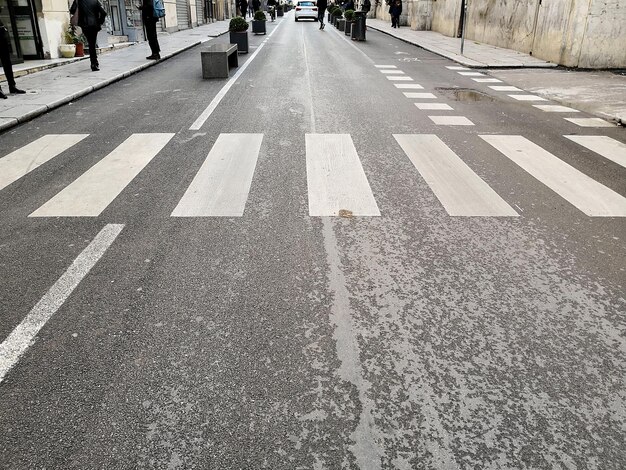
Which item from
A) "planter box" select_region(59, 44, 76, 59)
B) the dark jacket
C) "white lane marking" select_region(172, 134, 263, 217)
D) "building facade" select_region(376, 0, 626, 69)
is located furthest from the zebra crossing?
"planter box" select_region(59, 44, 76, 59)

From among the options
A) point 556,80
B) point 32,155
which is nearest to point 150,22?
point 32,155

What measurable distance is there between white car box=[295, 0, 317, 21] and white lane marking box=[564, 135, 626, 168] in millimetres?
44982

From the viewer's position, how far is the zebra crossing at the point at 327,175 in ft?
16.5

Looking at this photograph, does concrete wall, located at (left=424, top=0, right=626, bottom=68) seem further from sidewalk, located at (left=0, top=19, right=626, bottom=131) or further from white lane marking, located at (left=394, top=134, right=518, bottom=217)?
white lane marking, located at (left=394, top=134, right=518, bottom=217)

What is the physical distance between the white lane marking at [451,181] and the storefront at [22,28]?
1366cm

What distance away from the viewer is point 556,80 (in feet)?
44.7

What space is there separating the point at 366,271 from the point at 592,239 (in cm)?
207

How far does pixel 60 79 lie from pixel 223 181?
9458mm

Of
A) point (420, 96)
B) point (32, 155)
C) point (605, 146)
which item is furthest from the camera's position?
point (420, 96)

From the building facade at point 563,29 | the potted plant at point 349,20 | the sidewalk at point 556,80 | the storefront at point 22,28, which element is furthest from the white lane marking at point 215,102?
the potted plant at point 349,20

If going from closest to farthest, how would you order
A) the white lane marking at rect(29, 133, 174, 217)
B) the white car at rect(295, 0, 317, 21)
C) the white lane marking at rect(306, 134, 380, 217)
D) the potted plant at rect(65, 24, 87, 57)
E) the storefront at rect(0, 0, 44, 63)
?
the white lane marking at rect(29, 133, 174, 217) < the white lane marking at rect(306, 134, 380, 217) < the storefront at rect(0, 0, 44, 63) < the potted plant at rect(65, 24, 87, 57) < the white car at rect(295, 0, 317, 21)

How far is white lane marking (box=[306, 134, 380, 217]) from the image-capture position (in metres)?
5.04

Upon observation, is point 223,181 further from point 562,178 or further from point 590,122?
point 590,122

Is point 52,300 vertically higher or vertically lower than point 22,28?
lower
